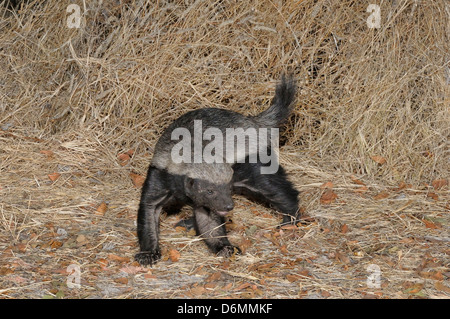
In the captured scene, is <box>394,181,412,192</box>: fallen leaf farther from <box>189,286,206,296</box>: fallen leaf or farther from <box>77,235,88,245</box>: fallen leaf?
<box>77,235,88,245</box>: fallen leaf

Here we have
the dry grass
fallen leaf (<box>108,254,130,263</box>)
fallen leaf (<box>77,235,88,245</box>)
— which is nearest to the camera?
fallen leaf (<box>108,254,130,263</box>)

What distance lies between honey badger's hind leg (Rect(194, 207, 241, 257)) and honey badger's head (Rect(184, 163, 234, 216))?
36 centimetres

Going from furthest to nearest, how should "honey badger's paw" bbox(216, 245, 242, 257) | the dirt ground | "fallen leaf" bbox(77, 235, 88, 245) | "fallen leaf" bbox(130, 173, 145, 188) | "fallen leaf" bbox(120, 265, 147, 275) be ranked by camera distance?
1. "fallen leaf" bbox(130, 173, 145, 188)
2. "fallen leaf" bbox(77, 235, 88, 245)
3. "honey badger's paw" bbox(216, 245, 242, 257)
4. "fallen leaf" bbox(120, 265, 147, 275)
5. the dirt ground

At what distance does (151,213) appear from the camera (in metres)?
4.80

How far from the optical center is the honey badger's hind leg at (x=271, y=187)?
4980 mm

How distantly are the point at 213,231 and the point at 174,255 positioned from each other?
43cm

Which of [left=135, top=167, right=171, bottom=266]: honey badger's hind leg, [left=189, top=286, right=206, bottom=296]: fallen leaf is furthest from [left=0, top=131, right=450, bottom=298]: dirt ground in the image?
[left=135, top=167, right=171, bottom=266]: honey badger's hind leg

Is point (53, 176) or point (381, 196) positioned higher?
point (53, 176)

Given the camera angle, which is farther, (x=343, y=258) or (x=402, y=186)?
(x=402, y=186)

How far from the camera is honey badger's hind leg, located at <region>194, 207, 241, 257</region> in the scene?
470 centimetres

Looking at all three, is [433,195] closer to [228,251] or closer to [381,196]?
[381,196]

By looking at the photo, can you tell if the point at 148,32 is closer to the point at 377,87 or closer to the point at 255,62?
the point at 255,62

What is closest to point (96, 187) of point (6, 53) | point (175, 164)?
point (175, 164)

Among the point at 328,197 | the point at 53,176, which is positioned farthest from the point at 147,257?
the point at 328,197
